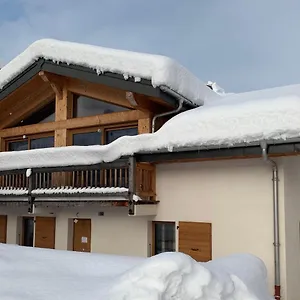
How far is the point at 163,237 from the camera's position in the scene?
962cm

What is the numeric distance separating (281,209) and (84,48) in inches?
240

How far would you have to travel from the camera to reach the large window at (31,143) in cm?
1245

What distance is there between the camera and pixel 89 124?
11.2 m

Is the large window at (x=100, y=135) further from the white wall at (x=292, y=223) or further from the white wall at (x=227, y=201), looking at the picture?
the white wall at (x=292, y=223)

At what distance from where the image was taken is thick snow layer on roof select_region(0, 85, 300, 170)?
7.58 m

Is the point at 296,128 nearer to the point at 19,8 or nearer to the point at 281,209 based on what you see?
the point at 281,209

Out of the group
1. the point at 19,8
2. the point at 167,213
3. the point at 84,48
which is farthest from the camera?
the point at 19,8

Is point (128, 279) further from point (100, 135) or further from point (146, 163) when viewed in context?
point (100, 135)

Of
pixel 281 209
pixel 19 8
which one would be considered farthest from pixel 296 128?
pixel 19 8

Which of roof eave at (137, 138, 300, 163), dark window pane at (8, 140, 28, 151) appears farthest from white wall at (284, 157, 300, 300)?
dark window pane at (8, 140, 28, 151)

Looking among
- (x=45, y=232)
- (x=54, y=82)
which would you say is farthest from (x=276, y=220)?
(x=54, y=82)

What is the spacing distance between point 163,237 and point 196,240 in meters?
1.06

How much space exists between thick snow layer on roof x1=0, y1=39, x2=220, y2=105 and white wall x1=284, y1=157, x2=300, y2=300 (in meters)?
3.05

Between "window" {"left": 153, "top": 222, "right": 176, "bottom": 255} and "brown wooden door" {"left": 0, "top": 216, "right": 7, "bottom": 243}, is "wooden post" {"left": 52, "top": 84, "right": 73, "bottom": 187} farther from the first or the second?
"window" {"left": 153, "top": 222, "right": 176, "bottom": 255}
